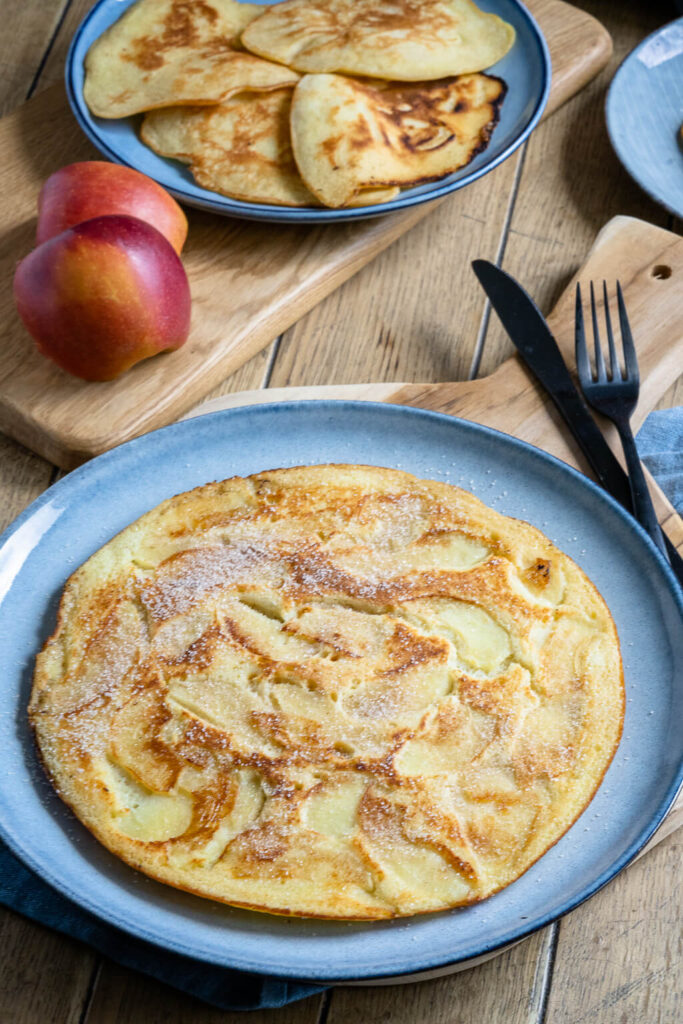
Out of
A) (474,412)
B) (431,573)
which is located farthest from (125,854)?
(474,412)

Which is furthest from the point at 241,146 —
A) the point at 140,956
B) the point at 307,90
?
the point at 140,956

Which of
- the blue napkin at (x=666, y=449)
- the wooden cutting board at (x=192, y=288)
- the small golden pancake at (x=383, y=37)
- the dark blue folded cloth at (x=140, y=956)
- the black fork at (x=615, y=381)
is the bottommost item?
the dark blue folded cloth at (x=140, y=956)

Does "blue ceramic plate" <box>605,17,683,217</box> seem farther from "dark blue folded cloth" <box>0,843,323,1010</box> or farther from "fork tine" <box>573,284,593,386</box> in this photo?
"dark blue folded cloth" <box>0,843,323,1010</box>

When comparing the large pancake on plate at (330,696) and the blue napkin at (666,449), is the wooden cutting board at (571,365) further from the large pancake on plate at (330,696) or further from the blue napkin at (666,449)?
the large pancake on plate at (330,696)

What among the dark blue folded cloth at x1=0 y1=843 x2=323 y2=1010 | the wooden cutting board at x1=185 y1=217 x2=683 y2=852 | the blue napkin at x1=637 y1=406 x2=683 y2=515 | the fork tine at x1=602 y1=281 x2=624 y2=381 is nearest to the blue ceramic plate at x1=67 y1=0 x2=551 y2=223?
the wooden cutting board at x1=185 y1=217 x2=683 y2=852

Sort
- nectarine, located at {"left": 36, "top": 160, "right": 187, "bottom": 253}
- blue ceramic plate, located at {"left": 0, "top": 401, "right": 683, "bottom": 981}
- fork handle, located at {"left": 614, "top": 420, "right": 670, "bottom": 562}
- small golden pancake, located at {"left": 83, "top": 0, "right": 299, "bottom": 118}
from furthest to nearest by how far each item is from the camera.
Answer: small golden pancake, located at {"left": 83, "top": 0, "right": 299, "bottom": 118}
nectarine, located at {"left": 36, "top": 160, "right": 187, "bottom": 253}
fork handle, located at {"left": 614, "top": 420, "right": 670, "bottom": 562}
blue ceramic plate, located at {"left": 0, "top": 401, "right": 683, "bottom": 981}

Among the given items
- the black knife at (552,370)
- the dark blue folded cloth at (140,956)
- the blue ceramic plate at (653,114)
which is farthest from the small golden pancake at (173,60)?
the dark blue folded cloth at (140,956)

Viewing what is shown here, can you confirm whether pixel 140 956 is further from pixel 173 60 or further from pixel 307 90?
pixel 173 60
